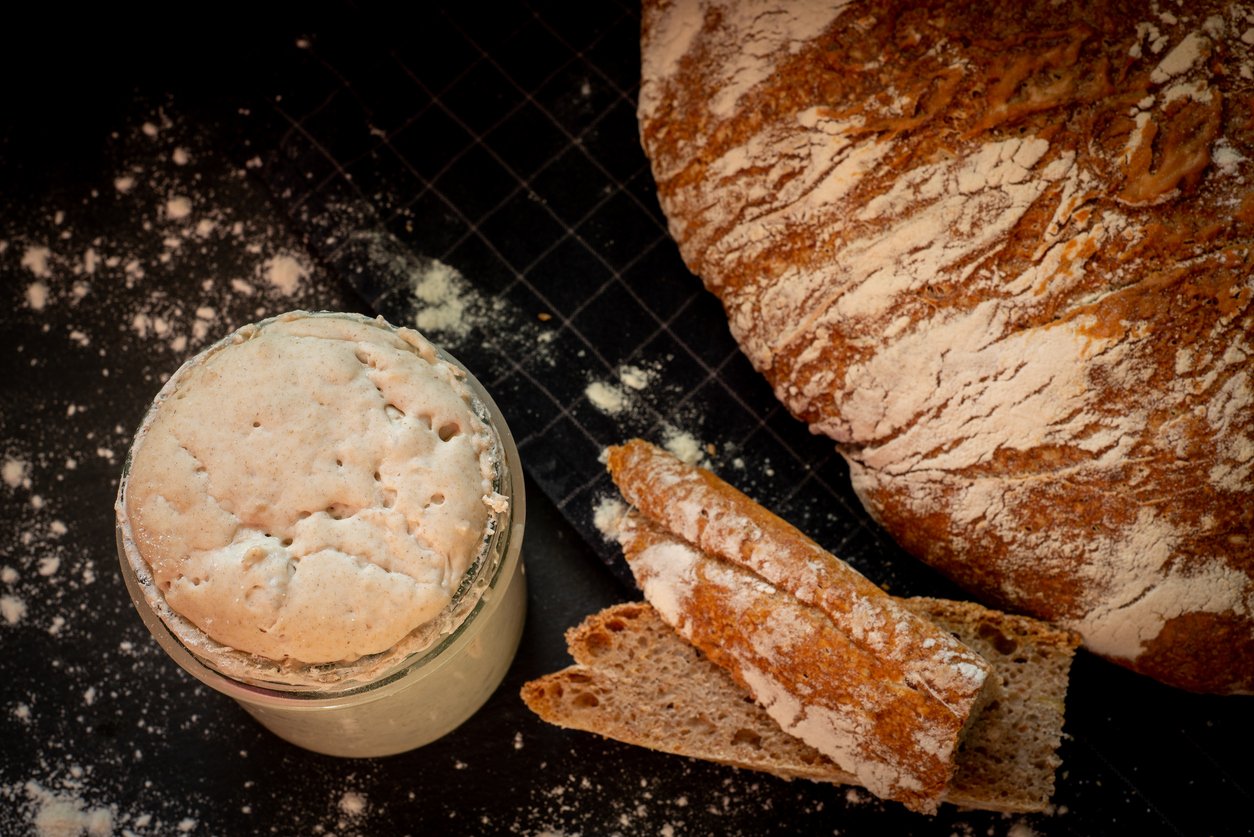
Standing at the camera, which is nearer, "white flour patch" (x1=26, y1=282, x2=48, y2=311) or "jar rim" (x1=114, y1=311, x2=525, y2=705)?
"jar rim" (x1=114, y1=311, x2=525, y2=705)

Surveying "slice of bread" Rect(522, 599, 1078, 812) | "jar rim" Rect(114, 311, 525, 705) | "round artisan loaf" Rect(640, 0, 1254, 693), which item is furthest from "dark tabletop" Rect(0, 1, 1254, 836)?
"jar rim" Rect(114, 311, 525, 705)

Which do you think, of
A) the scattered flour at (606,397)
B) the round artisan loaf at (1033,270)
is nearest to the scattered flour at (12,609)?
the scattered flour at (606,397)

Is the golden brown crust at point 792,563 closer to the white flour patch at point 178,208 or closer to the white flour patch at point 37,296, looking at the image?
the white flour patch at point 178,208

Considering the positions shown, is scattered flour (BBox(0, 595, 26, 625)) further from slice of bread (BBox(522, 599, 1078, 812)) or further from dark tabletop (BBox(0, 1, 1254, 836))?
slice of bread (BBox(522, 599, 1078, 812))

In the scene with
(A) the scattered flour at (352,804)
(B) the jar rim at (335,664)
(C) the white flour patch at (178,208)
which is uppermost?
(B) the jar rim at (335,664)

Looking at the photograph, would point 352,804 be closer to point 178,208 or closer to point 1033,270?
point 178,208

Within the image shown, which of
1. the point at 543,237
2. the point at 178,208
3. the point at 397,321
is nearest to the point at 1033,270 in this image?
the point at 543,237
